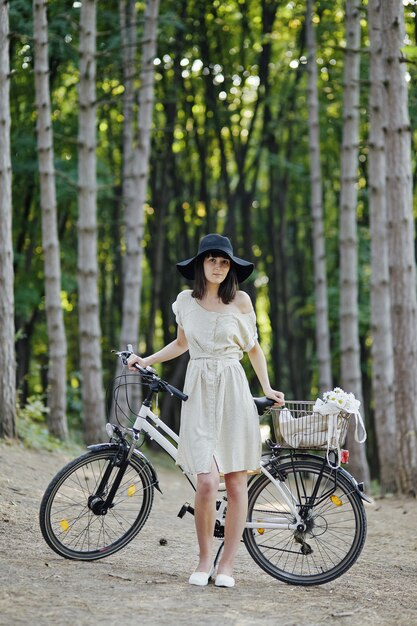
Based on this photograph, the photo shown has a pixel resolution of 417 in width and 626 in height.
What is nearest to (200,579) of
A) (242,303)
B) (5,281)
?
(242,303)

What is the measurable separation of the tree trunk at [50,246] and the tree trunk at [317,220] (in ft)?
18.9

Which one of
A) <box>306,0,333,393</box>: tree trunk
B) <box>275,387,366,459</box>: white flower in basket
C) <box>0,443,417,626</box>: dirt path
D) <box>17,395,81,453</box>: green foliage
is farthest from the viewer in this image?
<box>306,0,333,393</box>: tree trunk

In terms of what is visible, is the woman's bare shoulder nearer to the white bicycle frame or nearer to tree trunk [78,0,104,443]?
the white bicycle frame

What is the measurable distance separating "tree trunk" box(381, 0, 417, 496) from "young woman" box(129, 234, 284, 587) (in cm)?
541

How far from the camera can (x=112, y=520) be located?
21.0ft

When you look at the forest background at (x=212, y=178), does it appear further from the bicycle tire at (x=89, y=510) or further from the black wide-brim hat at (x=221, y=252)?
the bicycle tire at (x=89, y=510)

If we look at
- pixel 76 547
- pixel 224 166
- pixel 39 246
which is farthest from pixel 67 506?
pixel 224 166

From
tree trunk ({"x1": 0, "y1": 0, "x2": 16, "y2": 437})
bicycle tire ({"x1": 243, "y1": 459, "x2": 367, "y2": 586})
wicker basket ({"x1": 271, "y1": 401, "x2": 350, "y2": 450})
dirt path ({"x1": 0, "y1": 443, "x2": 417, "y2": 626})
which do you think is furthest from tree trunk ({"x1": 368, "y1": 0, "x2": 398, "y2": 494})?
wicker basket ({"x1": 271, "y1": 401, "x2": 350, "y2": 450})

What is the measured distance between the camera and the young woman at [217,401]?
586 centimetres

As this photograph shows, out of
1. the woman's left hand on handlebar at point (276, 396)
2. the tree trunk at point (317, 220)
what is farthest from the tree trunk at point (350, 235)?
the woman's left hand on handlebar at point (276, 396)

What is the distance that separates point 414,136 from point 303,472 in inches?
603

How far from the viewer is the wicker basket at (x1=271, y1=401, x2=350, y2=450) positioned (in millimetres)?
5949

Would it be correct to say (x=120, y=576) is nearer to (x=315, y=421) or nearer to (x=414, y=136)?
(x=315, y=421)

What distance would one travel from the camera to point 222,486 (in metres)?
6.11
